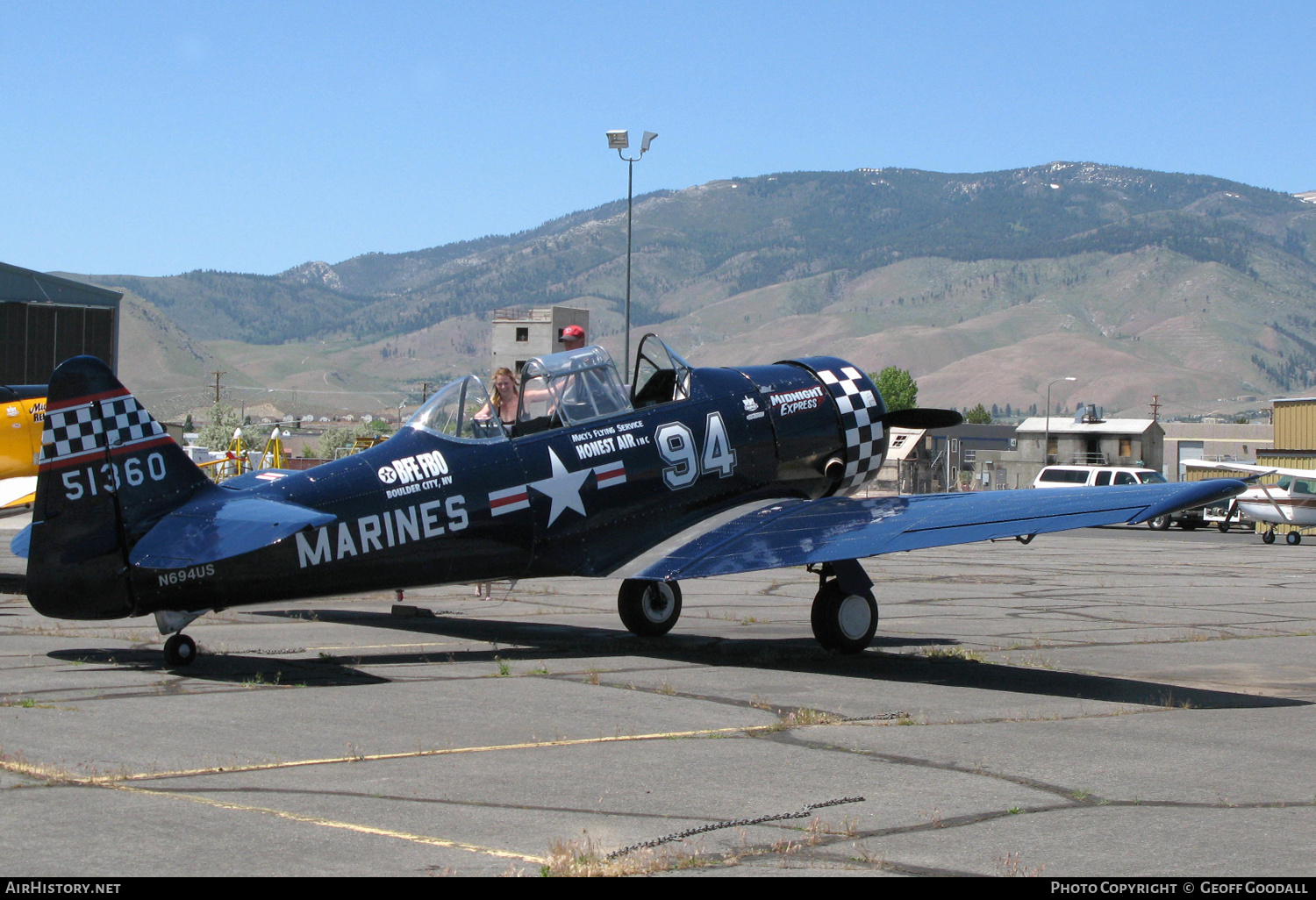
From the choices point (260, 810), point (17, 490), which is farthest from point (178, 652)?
point (17, 490)

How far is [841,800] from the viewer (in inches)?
233

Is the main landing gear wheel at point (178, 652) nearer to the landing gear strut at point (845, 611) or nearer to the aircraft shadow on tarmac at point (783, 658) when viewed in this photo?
the aircraft shadow on tarmac at point (783, 658)

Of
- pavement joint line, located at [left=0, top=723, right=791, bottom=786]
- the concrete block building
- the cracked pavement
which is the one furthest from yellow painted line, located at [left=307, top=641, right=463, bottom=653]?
the concrete block building

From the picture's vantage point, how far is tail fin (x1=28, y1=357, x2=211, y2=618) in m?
9.02

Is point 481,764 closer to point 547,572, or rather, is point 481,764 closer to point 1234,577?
point 547,572

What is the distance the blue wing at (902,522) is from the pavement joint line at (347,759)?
249 centimetres

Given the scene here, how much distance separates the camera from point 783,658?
437 inches

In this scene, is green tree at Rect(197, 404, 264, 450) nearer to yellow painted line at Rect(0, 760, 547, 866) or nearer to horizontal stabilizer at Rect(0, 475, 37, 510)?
horizontal stabilizer at Rect(0, 475, 37, 510)

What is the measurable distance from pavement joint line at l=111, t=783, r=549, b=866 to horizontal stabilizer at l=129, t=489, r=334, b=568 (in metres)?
3.10

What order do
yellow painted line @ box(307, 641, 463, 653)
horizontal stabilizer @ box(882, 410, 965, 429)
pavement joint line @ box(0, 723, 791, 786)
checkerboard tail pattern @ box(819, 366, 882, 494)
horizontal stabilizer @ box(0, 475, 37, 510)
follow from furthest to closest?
horizontal stabilizer @ box(0, 475, 37, 510) < horizontal stabilizer @ box(882, 410, 965, 429) < checkerboard tail pattern @ box(819, 366, 882, 494) < yellow painted line @ box(307, 641, 463, 653) < pavement joint line @ box(0, 723, 791, 786)

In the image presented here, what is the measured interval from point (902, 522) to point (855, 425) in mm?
2856

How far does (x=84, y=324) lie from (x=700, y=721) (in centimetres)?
3615

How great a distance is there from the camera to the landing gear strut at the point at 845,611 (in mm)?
11164

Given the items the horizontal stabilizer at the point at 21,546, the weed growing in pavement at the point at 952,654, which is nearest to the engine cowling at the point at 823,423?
the weed growing in pavement at the point at 952,654
